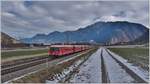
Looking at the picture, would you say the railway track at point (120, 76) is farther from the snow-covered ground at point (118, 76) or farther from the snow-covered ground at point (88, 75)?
the snow-covered ground at point (88, 75)

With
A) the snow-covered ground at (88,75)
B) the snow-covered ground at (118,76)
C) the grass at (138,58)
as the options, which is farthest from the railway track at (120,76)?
the grass at (138,58)

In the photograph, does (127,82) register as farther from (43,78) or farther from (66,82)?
(43,78)

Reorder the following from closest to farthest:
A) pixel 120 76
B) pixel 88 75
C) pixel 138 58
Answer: pixel 120 76 < pixel 88 75 < pixel 138 58

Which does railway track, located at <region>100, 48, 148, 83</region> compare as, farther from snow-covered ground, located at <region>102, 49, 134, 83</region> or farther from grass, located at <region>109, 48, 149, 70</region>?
grass, located at <region>109, 48, 149, 70</region>

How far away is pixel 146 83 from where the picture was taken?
1501 cm

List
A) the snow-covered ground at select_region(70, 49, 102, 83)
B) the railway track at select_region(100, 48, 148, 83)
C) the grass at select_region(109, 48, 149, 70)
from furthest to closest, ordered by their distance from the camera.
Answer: the grass at select_region(109, 48, 149, 70) < the railway track at select_region(100, 48, 148, 83) < the snow-covered ground at select_region(70, 49, 102, 83)

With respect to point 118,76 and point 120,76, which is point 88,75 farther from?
point 120,76

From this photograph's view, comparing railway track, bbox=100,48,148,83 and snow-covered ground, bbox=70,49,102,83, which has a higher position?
snow-covered ground, bbox=70,49,102,83

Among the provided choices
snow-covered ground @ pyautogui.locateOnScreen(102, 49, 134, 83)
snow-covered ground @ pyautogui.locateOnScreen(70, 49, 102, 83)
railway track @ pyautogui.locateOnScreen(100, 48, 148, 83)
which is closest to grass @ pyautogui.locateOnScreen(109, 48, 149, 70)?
railway track @ pyautogui.locateOnScreen(100, 48, 148, 83)

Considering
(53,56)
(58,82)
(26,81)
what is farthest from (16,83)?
(53,56)

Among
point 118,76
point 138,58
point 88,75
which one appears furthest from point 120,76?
point 138,58

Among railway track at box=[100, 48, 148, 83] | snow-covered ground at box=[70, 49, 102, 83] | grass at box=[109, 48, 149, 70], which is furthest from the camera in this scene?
grass at box=[109, 48, 149, 70]

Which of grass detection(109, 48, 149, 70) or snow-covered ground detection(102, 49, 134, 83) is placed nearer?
snow-covered ground detection(102, 49, 134, 83)

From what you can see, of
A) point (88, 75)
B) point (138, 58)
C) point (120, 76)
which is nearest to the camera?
point (120, 76)
